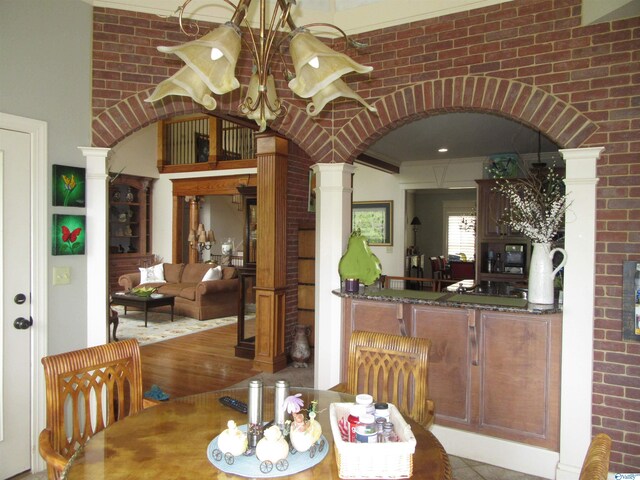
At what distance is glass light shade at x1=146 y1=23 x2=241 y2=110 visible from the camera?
1.41m

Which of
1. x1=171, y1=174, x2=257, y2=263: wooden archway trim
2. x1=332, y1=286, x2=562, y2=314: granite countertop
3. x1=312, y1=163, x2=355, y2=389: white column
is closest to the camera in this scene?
x1=332, y1=286, x2=562, y2=314: granite countertop

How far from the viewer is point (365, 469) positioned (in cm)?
133

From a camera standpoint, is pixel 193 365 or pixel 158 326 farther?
pixel 158 326

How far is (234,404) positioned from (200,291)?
603 cm

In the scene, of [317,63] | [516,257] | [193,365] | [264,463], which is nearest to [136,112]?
[317,63]

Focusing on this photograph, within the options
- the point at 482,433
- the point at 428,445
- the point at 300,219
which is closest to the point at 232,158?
the point at 300,219

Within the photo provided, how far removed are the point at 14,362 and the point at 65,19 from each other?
213 cm

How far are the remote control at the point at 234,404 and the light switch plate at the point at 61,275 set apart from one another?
5.24 ft

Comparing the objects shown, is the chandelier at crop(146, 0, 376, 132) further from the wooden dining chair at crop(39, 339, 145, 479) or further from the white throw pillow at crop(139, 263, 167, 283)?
the white throw pillow at crop(139, 263, 167, 283)

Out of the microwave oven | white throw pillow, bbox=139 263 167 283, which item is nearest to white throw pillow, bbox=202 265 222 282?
white throw pillow, bbox=139 263 167 283

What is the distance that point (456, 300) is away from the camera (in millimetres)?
3143

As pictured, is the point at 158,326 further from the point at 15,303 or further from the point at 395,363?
the point at 395,363

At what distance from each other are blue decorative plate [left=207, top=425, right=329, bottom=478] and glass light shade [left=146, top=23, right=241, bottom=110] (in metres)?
1.17

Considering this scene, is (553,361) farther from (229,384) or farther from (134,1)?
(134,1)
